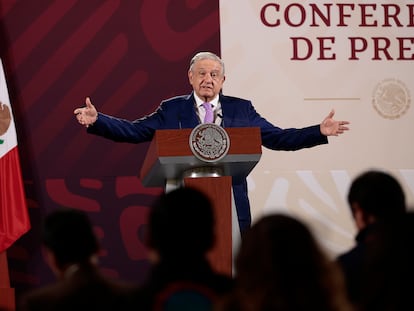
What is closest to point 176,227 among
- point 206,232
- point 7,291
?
point 206,232

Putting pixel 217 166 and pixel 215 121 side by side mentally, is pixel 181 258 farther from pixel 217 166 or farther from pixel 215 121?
pixel 215 121

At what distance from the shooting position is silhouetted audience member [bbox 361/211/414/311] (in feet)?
6.28

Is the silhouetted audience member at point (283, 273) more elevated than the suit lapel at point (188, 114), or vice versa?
the suit lapel at point (188, 114)

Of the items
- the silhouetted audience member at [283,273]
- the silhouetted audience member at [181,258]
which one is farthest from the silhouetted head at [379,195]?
the silhouetted audience member at [283,273]

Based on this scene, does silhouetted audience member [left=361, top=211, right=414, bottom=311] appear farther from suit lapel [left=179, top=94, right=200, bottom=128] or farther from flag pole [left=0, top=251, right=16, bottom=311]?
flag pole [left=0, top=251, right=16, bottom=311]

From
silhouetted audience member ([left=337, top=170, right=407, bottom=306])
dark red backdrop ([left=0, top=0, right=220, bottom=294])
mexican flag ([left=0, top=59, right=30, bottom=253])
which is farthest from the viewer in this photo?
dark red backdrop ([left=0, top=0, right=220, bottom=294])

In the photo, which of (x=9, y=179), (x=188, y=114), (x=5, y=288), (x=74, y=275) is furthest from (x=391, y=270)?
(x=9, y=179)

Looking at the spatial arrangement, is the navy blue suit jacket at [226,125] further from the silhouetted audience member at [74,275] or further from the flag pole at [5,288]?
the silhouetted audience member at [74,275]

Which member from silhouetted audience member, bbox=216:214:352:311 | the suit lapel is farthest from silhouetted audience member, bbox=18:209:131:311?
the suit lapel

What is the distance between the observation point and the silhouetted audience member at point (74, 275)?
86.4 inches

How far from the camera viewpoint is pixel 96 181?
690 centimetres

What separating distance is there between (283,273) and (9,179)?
4936 millimetres

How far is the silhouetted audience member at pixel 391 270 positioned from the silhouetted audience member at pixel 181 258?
40 cm

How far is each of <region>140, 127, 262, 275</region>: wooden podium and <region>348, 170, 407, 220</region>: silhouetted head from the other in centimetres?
136
